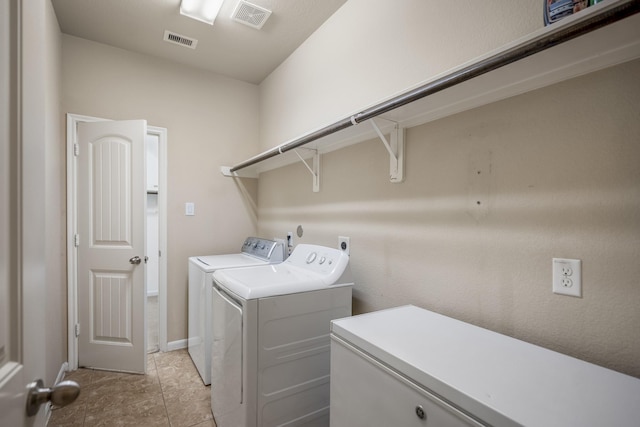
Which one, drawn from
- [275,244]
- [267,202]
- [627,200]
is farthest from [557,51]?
[267,202]

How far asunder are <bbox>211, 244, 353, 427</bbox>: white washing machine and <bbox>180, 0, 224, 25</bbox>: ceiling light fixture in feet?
5.81

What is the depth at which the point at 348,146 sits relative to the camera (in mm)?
1961

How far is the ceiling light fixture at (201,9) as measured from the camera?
1.97 metres

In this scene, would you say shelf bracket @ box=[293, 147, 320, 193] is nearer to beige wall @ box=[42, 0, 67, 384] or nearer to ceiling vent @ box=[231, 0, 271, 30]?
ceiling vent @ box=[231, 0, 271, 30]

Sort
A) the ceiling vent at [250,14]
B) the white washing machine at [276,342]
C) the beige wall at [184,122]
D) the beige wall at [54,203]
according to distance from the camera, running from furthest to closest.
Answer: the beige wall at [184,122] → the ceiling vent at [250,14] → the beige wall at [54,203] → the white washing machine at [276,342]

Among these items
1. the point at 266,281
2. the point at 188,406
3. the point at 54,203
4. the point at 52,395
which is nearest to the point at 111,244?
the point at 54,203

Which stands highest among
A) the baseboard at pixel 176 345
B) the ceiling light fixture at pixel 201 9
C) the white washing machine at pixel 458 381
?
the ceiling light fixture at pixel 201 9

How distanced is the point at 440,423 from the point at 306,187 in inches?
73.0

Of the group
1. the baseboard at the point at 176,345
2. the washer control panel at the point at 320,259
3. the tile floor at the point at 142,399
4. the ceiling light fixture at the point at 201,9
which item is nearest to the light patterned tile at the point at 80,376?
the tile floor at the point at 142,399

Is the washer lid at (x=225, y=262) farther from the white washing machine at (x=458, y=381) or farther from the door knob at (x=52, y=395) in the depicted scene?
the door knob at (x=52, y=395)

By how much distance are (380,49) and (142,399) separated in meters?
2.74

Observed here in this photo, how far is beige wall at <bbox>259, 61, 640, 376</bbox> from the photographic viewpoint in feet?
2.92

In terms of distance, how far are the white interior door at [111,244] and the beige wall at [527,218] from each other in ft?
6.29

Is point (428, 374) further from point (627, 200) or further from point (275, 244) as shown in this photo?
point (275, 244)
